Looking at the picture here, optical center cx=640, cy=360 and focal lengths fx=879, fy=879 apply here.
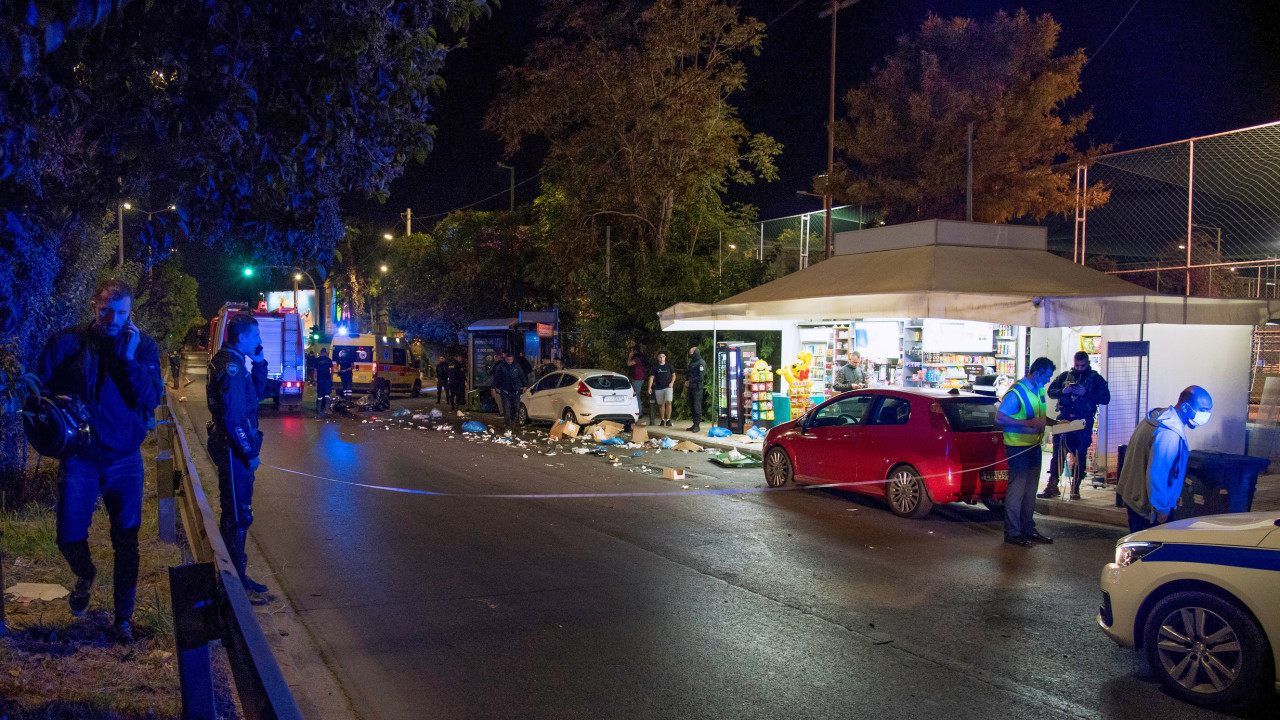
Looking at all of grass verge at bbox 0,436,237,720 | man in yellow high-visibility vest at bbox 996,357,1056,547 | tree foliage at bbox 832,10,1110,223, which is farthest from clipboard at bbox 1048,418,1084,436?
tree foliage at bbox 832,10,1110,223

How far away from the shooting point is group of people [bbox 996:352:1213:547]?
687cm

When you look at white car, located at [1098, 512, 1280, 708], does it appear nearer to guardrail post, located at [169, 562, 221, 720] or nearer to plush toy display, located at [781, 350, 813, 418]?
guardrail post, located at [169, 562, 221, 720]

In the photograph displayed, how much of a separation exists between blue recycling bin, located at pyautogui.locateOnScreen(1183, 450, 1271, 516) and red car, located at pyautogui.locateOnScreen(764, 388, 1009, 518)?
6.49 feet

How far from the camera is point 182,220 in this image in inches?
222

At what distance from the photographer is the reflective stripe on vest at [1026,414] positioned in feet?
29.0

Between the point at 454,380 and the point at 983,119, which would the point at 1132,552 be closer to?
the point at 983,119

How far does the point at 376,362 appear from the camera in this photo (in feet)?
91.1

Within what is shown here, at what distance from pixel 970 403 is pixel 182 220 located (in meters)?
8.46

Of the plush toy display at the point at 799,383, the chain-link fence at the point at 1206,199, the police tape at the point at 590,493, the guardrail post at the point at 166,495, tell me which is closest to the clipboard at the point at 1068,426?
the police tape at the point at 590,493

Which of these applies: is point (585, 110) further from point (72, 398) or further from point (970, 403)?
point (72, 398)

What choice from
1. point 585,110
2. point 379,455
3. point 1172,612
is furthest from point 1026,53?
point 1172,612

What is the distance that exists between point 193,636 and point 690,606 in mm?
4030

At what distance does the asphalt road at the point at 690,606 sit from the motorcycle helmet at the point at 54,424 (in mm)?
2003

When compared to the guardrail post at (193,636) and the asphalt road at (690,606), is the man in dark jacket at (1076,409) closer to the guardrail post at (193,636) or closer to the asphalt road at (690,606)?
the asphalt road at (690,606)
